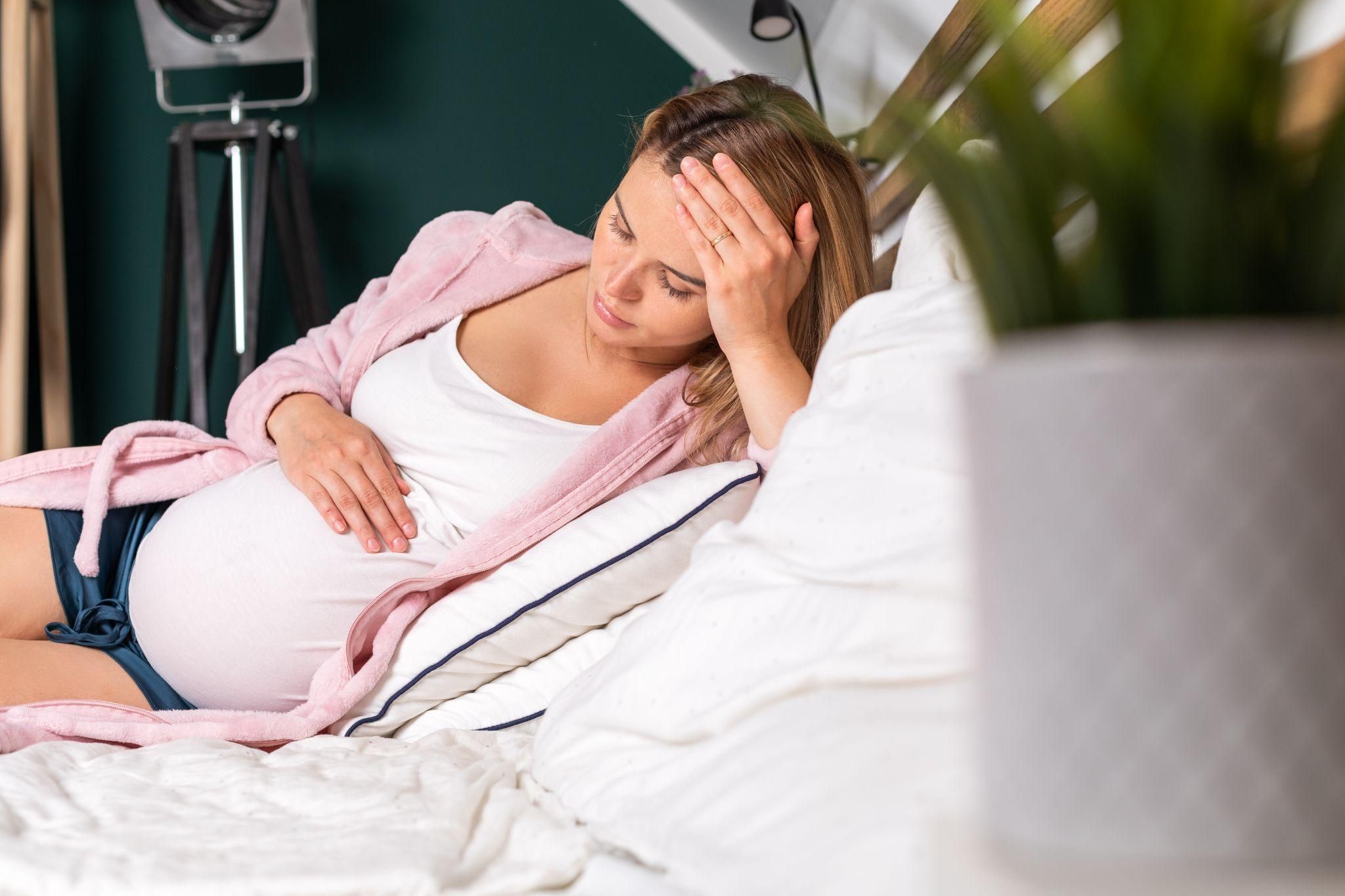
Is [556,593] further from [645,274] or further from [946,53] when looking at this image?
[946,53]

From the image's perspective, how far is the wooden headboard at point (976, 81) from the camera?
30 centimetres

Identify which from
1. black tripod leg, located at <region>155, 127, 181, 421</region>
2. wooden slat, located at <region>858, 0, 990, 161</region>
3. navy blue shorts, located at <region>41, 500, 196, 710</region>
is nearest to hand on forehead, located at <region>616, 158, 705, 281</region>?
wooden slat, located at <region>858, 0, 990, 161</region>

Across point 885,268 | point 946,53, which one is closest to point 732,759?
point 946,53

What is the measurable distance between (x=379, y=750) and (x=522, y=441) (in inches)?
16.0

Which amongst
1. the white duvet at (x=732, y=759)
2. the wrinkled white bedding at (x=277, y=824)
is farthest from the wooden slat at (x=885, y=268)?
the wrinkled white bedding at (x=277, y=824)

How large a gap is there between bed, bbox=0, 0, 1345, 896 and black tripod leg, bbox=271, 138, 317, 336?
6.20 ft

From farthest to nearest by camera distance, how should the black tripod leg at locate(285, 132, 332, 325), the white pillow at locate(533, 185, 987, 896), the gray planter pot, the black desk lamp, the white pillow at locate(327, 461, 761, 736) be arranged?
the black tripod leg at locate(285, 132, 332, 325)
the black desk lamp
the white pillow at locate(327, 461, 761, 736)
the white pillow at locate(533, 185, 987, 896)
the gray planter pot

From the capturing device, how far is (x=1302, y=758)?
0.83ft

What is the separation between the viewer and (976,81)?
30cm

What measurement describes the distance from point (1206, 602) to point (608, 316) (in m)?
0.96

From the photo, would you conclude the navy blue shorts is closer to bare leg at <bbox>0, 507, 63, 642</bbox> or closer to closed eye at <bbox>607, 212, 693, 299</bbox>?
bare leg at <bbox>0, 507, 63, 642</bbox>

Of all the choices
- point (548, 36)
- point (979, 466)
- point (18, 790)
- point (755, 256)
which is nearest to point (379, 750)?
point (18, 790)

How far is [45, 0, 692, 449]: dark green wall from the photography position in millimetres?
2891

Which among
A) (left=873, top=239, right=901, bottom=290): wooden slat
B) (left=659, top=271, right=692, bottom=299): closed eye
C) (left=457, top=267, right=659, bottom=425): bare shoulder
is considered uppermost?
(left=659, top=271, right=692, bottom=299): closed eye
